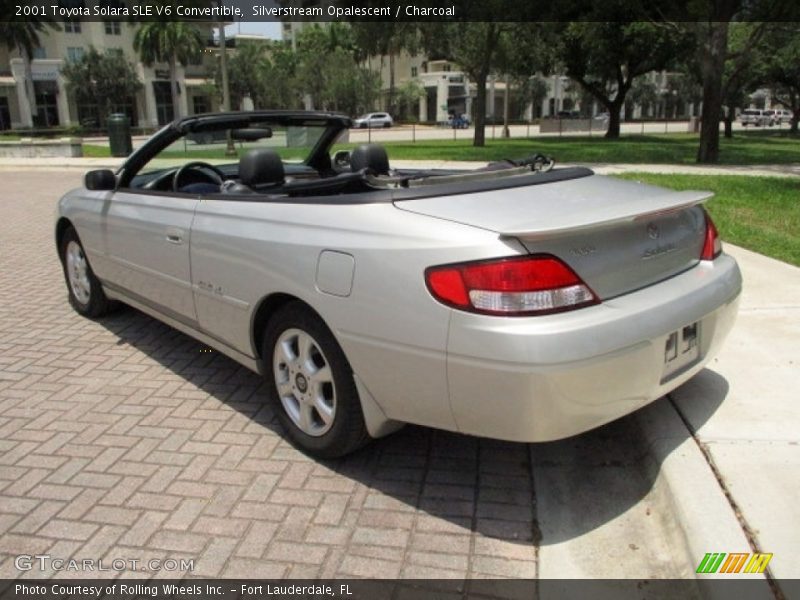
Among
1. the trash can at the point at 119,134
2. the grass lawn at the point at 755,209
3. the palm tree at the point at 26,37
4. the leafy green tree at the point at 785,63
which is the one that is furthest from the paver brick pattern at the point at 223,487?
the palm tree at the point at 26,37

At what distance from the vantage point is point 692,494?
278 centimetres

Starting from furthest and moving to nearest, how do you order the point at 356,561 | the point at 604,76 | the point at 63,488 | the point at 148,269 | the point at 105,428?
the point at 604,76 → the point at 148,269 → the point at 105,428 → the point at 63,488 → the point at 356,561

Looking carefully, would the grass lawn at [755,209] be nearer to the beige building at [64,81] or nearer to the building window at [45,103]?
the beige building at [64,81]

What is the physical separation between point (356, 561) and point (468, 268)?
1183mm

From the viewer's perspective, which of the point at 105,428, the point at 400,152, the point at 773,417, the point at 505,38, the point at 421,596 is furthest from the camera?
the point at 505,38

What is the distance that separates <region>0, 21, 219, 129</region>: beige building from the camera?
6122cm

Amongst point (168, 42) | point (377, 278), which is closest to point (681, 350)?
point (377, 278)

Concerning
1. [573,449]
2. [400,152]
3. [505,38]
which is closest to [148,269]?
[573,449]

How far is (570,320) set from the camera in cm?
254

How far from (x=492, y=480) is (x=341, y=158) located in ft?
10.3

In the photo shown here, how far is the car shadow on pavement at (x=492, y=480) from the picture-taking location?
2873 mm

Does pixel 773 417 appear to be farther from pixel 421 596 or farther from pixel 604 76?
pixel 604 76

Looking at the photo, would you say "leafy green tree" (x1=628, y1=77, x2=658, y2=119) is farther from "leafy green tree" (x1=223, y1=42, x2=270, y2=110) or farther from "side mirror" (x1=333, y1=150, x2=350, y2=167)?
"side mirror" (x1=333, y1=150, x2=350, y2=167)
